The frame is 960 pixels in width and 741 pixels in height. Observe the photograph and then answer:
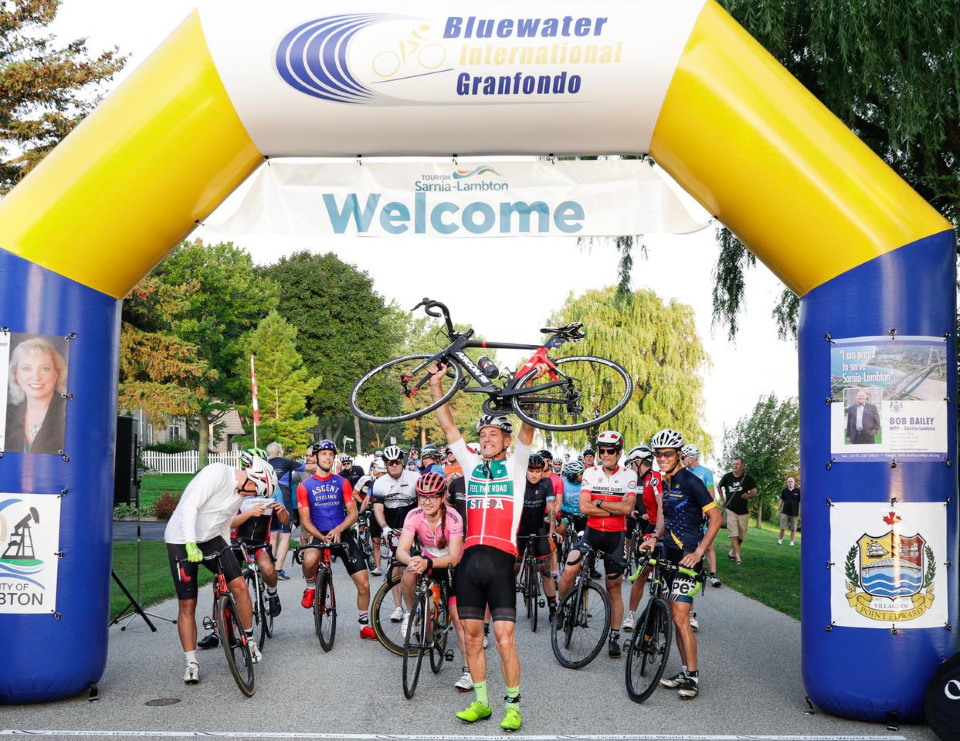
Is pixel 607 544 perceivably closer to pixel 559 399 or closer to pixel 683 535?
pixel 683 535

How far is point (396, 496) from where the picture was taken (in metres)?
12.5

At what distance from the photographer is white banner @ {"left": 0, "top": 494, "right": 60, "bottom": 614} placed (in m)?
7.57

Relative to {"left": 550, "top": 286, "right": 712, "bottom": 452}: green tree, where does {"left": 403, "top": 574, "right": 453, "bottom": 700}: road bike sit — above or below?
below

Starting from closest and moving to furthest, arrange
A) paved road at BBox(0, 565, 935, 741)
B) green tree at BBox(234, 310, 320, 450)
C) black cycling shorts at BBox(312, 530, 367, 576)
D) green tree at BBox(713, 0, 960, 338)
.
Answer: paved road at BBox(0, 565, 935, 741) → green tree at BBox(713, 0, 960, 338) → black cycling shorts at BBox(312, 530, 367, 576) → green tree at BBox(234, 310, 320, 450)

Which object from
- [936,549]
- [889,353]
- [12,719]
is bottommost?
[12,719]

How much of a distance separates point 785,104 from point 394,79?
9.76ft

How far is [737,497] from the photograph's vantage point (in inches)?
714

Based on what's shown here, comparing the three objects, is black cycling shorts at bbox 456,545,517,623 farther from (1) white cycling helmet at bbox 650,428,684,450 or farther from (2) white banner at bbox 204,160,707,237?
(2) white banner at bbox 204,160,707,237

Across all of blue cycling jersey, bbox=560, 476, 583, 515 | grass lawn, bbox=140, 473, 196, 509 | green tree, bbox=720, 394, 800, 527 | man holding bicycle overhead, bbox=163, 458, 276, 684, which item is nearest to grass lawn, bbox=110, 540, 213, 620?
man holding bicycle overhead, bbox=163, 458, 276, 684

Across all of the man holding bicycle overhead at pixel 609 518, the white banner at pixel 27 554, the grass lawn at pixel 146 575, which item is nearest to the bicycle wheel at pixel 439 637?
the man holding bicycle overhead at pixel 609 518

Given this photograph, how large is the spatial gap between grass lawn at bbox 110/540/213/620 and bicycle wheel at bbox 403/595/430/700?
202 inches

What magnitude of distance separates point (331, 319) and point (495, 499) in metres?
56.0

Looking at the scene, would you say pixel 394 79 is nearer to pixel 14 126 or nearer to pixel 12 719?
pixel 12 719

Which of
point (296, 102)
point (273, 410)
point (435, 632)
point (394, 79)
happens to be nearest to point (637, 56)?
point (394, 79)
